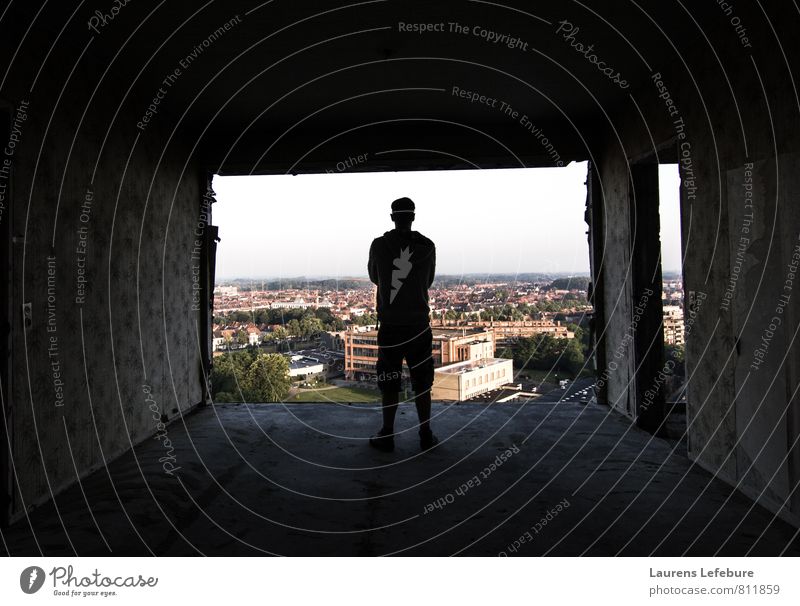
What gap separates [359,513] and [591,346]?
3.05 meters

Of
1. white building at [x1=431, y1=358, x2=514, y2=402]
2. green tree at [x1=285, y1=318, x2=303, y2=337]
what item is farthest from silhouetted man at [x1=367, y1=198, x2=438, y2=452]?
green tree at [x1=285, y1=318, x2=303, y2=337]

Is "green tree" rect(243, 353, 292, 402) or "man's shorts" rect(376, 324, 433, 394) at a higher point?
"man's shorts" rect(376, 324, 433, 394)

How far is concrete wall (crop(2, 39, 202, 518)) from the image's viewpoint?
259cm

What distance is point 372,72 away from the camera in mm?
3555

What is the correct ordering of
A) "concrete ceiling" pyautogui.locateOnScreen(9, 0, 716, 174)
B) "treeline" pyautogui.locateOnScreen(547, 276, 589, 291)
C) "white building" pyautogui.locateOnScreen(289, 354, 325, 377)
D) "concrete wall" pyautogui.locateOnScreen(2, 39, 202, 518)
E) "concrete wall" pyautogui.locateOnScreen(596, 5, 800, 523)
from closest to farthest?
"concrete wall" pyautogui.locateOnScreen(596, 5, 800, 523), "concrete wall" pyautogui.locateOnScreen(2, 39, 202, 518), "concrete ceiling" pyautogui.locateOnScreen(9, 0, 716, 174), "treeline" pyautogui.locateOnScreen(547, 276, 589, 291), "white building" pyautogui.locateOnScreen(289, 354, 325, 377)

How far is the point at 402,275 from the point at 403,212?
39cm

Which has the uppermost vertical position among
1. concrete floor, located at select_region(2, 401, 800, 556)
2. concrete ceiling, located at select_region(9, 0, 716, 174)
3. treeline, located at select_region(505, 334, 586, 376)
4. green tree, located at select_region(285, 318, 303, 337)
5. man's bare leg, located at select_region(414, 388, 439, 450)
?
concrete ceiling, located at select_region(9, 0, 716, 174)

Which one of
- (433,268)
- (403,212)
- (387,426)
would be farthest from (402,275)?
(387,426)

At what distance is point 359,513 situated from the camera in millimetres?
2465

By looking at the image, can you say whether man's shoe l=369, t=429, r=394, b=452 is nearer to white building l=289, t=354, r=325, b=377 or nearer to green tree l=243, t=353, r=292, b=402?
white building l=289, t=354, r=325, b=377

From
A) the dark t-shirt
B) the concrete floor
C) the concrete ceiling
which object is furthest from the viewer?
the dark t-shirt

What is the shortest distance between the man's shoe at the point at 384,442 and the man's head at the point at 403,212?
1.31m

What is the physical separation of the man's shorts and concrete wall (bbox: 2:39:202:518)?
1.38 meters

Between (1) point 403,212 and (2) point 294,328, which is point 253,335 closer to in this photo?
(2) point 294,328
